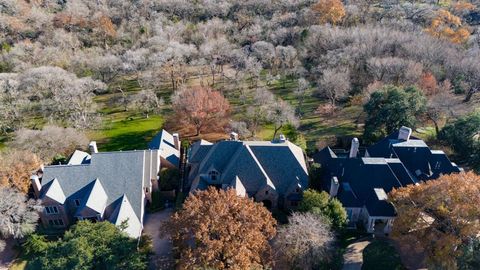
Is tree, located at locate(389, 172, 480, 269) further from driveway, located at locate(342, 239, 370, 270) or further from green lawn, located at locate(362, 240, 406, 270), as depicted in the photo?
driveway, located at locate(342, 239, 370, 270)

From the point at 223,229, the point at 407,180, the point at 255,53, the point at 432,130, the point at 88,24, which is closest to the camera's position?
the point at 223,229

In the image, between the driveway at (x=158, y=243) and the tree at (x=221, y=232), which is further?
the driveway at (x=158, y=243)

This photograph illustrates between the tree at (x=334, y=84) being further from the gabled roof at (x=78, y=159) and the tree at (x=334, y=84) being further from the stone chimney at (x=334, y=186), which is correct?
the gabled roof at (x=78, y=159)

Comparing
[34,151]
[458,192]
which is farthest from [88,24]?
[458,192]

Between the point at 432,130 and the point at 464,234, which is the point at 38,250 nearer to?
the point at 464,234

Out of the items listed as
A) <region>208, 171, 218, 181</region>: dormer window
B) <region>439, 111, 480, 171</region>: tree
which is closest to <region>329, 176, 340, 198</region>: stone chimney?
<region>208, 171, 218, 181</region>: dormer window

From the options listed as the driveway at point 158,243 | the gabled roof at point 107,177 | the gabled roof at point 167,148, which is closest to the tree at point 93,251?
the driveway at point 158,243
